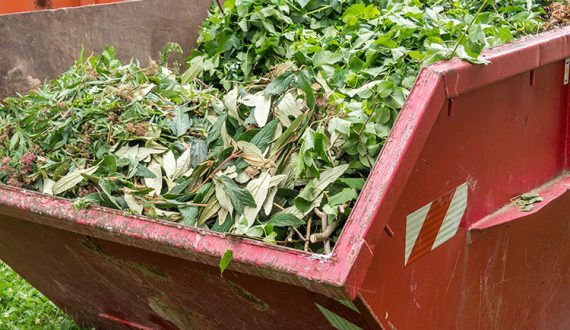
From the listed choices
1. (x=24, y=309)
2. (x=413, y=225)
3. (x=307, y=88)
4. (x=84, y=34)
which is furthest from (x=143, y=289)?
(x=24, y=309)

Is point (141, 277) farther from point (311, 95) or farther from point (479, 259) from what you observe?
point (479, 259)

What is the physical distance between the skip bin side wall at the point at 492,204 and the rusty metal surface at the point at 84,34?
176 centimetres

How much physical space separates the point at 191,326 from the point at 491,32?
4.52 ft

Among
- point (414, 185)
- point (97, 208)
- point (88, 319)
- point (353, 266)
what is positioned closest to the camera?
point (353, 266)

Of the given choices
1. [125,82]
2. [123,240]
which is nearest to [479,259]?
[123,240]

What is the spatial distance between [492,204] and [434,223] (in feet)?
1.22

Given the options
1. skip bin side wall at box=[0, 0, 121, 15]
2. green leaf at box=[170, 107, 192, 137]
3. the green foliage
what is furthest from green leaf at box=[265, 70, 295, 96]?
skip bin side wall at box=[0, 0, 121, 15]

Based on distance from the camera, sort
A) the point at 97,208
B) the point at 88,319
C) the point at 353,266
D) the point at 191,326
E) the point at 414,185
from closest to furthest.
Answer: the point at 353,266
the point at 414,185
the point at 97,208
the point at 191,326
the point at 88,319

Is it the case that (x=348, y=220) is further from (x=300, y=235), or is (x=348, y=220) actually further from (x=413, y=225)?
(x=413, y=225)

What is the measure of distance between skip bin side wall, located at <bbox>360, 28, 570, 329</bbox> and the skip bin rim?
0.04 feet

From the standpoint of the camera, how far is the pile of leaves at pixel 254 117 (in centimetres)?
225

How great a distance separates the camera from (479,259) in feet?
8.43

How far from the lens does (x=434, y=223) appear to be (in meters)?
2.31

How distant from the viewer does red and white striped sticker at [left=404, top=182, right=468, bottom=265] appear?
7.23ft
